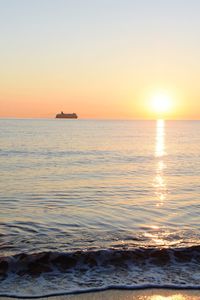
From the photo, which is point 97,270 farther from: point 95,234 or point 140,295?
point 95,234

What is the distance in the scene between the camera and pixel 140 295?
8.15 metres

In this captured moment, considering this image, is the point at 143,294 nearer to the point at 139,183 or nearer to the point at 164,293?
the point at 164,293

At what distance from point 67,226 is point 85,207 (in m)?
3.13

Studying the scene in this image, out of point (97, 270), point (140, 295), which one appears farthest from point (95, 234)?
point (140, 295)

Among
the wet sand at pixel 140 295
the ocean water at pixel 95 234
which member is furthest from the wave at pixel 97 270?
the wet sand at pixel 140 295

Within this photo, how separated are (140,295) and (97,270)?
5.57 feet

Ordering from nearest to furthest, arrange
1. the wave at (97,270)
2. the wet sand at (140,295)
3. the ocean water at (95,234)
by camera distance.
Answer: the wet sand at (140,295), the wave at (97,270), the ocean water at (95,234)

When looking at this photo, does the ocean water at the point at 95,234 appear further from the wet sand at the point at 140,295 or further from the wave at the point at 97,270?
the wet sand at the point at 140,295

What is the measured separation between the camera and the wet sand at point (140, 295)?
801 centimetres

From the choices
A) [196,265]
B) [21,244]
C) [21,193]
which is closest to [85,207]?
[21,193]

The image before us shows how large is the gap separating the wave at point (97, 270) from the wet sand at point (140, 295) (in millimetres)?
196

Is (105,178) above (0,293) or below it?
above

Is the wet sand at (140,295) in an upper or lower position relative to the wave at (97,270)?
lower

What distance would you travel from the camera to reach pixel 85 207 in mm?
16766
